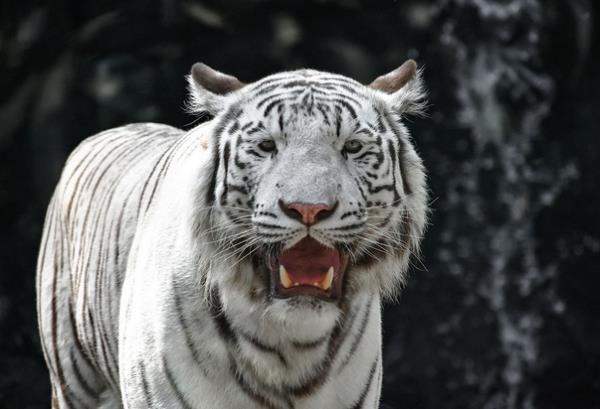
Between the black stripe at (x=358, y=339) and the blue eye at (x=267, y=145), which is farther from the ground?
the blue eye at (x=267, y=145)

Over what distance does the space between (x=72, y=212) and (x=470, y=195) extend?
368 centimetres

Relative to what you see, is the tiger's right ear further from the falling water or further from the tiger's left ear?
the falling water

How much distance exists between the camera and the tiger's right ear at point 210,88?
8.88ft

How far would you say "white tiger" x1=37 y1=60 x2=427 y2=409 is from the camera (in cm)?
249

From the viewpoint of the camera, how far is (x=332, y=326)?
2703 mm

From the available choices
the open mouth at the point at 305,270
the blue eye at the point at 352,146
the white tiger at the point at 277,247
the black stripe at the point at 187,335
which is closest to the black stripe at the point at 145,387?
the white tiger at the point at 277,247

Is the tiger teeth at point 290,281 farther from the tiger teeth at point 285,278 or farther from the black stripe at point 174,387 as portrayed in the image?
the black stripe at point 174,387

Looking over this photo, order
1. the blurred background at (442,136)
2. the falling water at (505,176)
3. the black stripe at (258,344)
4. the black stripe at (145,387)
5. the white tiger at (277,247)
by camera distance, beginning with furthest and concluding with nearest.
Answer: the falling water at (505,176) → the blurred background at (442,136) → the black stripe at (145,387) → the black stripe at (258,344) → the white tiger at (277,247)

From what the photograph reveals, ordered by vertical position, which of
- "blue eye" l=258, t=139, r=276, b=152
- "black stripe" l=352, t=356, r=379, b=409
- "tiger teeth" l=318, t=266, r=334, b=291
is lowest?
"black stripe" l=352, t=356, r=379, b=409

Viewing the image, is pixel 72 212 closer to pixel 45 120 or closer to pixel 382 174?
pixel 382 174

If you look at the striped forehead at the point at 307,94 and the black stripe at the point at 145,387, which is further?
the black stripe at the point at 145,387

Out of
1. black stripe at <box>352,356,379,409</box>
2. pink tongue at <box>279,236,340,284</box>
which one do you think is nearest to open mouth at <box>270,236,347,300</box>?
pink tongue at <box>279,236,340,284</box>

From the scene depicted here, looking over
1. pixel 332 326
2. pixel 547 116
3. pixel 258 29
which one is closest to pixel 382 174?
pixel 332 326

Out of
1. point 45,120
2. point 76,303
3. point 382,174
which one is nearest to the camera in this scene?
point 382,174
